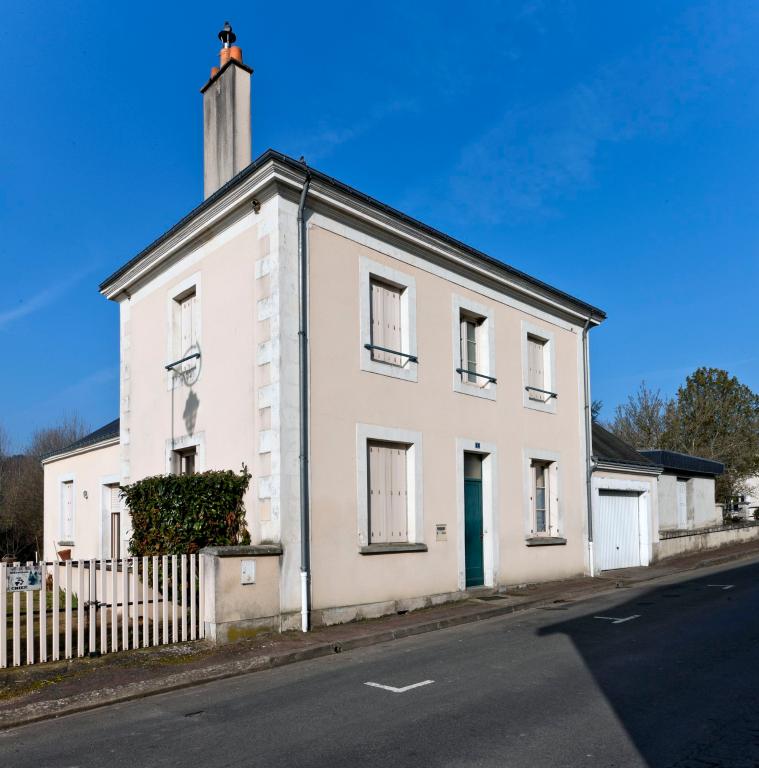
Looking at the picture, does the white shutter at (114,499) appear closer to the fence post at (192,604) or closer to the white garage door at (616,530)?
the fence post at (192,604)

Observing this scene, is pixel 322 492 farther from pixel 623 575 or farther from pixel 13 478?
pixel 13 478

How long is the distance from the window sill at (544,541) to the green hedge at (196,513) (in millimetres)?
6558

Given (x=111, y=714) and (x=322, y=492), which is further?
(x=322, y=492)

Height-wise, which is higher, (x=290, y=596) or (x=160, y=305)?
(x=160, y=305)

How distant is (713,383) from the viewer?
41.8 metres

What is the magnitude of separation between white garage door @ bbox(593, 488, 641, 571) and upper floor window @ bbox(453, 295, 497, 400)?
5076mm

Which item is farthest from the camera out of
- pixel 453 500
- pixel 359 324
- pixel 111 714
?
pixel 453 500

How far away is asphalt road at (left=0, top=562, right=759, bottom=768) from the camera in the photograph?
501 cm

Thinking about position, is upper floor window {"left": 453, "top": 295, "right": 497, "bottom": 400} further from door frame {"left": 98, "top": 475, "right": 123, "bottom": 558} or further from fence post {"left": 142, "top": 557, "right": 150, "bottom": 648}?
door frame {"left": 98, "top": 475, "right": 123, "bottom": 558}

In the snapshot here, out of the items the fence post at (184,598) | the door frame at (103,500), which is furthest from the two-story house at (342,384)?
the door frame at (103,500)

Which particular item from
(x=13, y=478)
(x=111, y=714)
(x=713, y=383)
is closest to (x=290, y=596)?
(x=111, y=714)

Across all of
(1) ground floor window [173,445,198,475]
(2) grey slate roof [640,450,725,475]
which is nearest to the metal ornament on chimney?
(1) ground floor window [173,445,198,475]

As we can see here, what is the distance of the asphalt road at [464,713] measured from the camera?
501 cm

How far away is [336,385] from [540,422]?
20.2 feet
